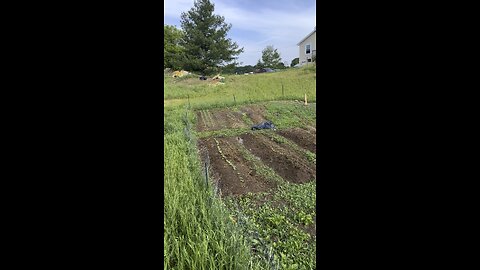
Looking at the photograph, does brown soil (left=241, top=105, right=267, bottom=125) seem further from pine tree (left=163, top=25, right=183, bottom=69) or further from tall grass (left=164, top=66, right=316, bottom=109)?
pine tree (left=163, top=25, right=183, bottom=69)

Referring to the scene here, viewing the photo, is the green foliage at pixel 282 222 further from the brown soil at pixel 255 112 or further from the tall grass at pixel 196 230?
the brown soil at pixel 255 112

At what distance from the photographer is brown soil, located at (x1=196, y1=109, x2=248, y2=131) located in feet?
14.0

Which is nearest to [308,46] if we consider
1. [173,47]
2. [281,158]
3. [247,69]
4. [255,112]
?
[281,158]

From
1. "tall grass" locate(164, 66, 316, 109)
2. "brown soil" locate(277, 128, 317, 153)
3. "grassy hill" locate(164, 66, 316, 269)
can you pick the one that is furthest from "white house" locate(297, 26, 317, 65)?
"brown soil" locate(277, 128, 317, 153)

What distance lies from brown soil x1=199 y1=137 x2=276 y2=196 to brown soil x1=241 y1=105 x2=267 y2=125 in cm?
71

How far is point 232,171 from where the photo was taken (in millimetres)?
3135

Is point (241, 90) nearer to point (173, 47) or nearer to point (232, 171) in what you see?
point (173, 47)

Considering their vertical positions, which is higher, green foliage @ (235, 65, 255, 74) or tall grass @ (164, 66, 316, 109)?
green foliage @ (235, 65, 255, 74)

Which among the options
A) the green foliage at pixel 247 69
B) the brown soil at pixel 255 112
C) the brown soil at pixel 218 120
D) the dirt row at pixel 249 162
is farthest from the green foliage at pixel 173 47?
the dirt row at pixel 249 162
